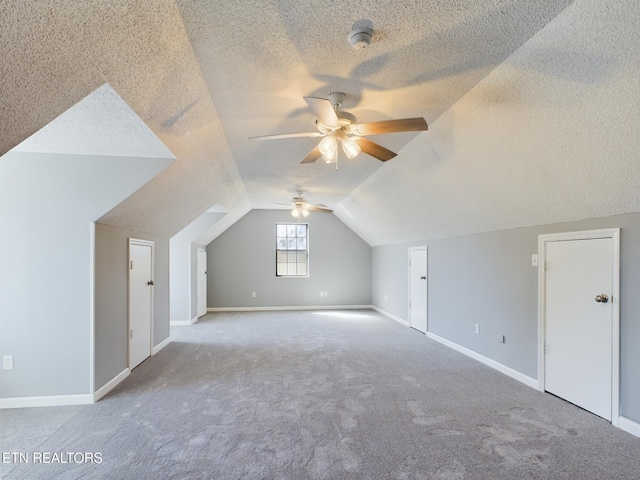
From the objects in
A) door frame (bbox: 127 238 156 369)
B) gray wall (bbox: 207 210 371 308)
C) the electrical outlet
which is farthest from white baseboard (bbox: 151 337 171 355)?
gray wall (bbox: 207 210 371 308)

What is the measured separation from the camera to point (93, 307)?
10.5 feet

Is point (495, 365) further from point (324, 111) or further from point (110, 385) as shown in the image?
point (110, 385)

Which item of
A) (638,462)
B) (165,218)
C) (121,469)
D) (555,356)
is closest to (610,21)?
(638,462)

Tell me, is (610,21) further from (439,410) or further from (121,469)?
(121,469)

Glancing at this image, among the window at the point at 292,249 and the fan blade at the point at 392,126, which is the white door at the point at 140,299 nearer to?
the fan blade at the point at 392,126

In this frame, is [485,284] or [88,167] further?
[485,284]

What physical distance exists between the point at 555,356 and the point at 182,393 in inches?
144

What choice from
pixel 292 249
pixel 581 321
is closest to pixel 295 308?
pixel 292 249

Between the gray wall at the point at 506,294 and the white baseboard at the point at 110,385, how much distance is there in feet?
Answer: 14.0

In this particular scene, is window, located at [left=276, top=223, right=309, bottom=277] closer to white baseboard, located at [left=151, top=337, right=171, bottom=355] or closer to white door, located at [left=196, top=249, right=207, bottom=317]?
white door, located at [left=196, top=249, right=207, bottom=317]

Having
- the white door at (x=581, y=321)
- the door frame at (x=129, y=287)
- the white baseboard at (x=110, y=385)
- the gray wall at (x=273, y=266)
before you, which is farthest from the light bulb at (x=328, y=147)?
the gray wall at (x=273, y=266)

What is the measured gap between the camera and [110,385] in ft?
11.4

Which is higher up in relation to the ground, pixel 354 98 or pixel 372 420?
pixel 354 98

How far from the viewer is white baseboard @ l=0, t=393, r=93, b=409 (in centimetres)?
304
